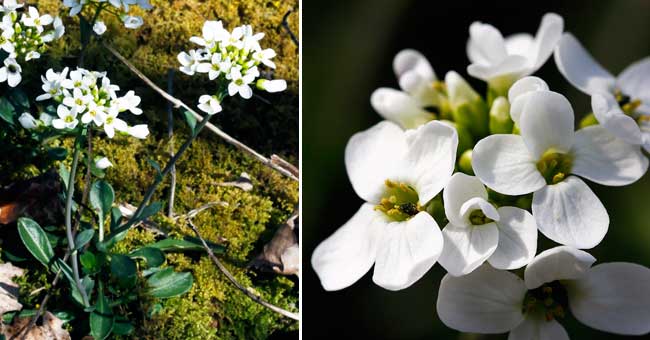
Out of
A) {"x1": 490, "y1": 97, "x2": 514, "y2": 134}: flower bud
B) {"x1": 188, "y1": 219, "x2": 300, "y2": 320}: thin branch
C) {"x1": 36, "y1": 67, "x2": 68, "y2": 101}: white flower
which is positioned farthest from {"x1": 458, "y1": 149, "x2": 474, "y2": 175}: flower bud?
{"x1": 36, "y1": 67, "x2": 68, "y2": 101}: white flower

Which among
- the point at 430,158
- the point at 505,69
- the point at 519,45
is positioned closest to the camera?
the point at 430,158

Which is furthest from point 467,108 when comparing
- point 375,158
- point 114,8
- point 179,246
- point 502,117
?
point 114,8

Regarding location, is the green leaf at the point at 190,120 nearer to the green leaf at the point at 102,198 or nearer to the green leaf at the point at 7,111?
the green leaf at the point at 102,198

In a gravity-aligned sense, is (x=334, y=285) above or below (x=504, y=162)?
below

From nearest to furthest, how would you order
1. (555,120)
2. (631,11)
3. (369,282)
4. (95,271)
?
(555,120)
(95,271)
(369,282)
(631,11)

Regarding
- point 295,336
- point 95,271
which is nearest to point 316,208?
point 295,336

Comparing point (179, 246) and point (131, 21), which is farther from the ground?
point (131, 21)

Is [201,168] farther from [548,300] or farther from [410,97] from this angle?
[548,300]

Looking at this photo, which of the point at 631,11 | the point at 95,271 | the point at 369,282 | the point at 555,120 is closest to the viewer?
the point at 555,120

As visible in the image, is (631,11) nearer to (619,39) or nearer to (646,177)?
(619,39)
